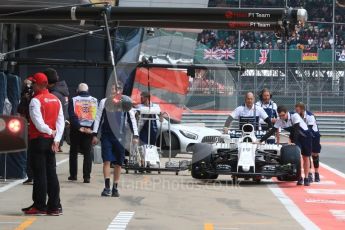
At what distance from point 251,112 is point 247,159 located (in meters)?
1.42

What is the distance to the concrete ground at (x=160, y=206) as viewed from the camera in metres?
9.72

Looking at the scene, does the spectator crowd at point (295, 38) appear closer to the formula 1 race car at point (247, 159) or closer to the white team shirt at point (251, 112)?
the white team shirt at point (251, 112)

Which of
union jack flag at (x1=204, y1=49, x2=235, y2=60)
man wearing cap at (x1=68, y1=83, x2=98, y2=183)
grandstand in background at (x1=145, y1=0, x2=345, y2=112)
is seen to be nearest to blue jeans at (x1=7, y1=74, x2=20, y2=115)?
man wearing cap at (x1=68, y1=83, x2=98, y2=183)

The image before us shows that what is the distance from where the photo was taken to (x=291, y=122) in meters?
15.8

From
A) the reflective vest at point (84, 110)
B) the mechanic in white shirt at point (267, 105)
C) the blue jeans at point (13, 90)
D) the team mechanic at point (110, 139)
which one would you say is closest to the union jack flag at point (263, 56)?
the mechanic in white shirt at point (267, 105)

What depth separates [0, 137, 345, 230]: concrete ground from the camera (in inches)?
383

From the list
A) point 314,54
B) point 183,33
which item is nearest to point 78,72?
point 183,33

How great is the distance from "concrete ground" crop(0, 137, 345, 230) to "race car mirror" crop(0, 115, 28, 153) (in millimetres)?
3152

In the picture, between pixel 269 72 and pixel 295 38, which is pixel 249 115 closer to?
pixel 269 72

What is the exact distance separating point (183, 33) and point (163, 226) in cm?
1974

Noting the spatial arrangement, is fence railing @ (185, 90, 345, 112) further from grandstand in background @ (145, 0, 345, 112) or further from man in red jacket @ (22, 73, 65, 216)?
man in red jacket @ (22, 73, 65, 216)

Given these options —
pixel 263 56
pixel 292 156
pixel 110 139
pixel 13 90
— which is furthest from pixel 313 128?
pixel 263 56

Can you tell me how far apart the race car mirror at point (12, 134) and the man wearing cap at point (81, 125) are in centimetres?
884

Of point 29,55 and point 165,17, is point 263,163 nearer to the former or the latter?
point 165,17
